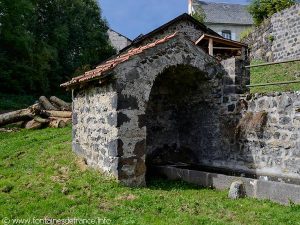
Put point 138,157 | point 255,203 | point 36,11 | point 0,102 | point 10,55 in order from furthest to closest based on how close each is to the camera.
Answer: point 36,11 < point 10,55 < point 0,102 < point 138,157 < point 255,203

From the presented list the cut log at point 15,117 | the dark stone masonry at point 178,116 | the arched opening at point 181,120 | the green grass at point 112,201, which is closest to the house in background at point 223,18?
the cut log at point 15,117

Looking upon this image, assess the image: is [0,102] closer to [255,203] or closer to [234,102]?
[234,102]

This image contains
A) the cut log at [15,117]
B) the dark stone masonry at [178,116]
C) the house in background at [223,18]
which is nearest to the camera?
the dark stone masonry at [178,116]

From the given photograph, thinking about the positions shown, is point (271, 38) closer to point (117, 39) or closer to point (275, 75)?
point (275, 75)

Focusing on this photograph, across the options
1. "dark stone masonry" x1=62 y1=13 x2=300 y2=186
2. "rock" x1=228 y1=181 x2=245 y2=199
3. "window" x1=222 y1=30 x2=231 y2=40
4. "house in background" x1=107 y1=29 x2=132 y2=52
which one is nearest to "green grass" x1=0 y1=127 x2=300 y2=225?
"rock" x1=228 y1=181 x2=245 y2=199

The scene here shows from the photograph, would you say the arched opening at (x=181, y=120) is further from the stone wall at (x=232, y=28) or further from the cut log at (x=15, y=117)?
the stone wall at (x=232, y=28)

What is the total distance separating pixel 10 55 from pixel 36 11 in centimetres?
526

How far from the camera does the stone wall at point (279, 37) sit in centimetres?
1906

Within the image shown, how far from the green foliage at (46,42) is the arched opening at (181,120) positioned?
620 inches

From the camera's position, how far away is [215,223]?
550cm

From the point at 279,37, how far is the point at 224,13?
1955 centimetres

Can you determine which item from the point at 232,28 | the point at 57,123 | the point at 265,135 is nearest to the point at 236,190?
the point at 265,135

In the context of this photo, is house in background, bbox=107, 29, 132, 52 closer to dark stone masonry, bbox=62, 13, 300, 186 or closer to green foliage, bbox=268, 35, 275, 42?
green foliage, bbox=268, 35, 275, 42

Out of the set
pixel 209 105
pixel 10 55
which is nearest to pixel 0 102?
pixel 10 55
